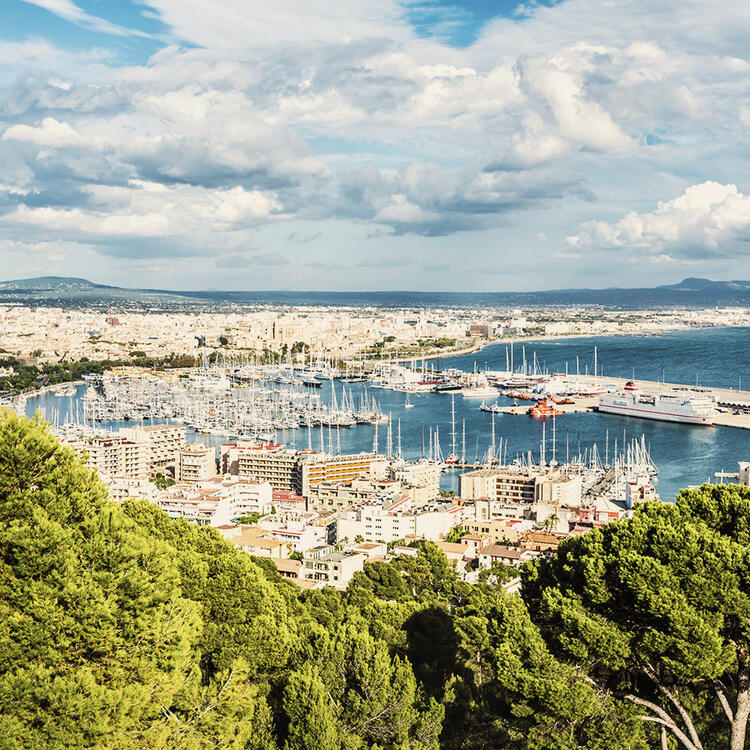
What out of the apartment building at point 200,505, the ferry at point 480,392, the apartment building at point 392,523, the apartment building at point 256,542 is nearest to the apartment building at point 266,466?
the apartment building at point 200,505

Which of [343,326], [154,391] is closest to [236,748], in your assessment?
[154,391]

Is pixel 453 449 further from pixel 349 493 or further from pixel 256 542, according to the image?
pixel 256 542

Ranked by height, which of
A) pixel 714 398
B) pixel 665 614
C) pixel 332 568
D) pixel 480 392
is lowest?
pixel 480 392

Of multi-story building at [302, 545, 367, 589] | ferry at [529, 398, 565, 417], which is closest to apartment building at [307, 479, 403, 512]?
multi-story building at [302, 545, 367, 589]

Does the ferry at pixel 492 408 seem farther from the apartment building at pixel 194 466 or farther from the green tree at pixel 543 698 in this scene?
the green tree at pixel 543 698

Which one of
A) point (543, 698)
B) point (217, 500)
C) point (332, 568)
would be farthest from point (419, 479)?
point (543, 698)

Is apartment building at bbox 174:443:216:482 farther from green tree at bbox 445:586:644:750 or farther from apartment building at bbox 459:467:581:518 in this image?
green tree at bbox 445:586:644:750
